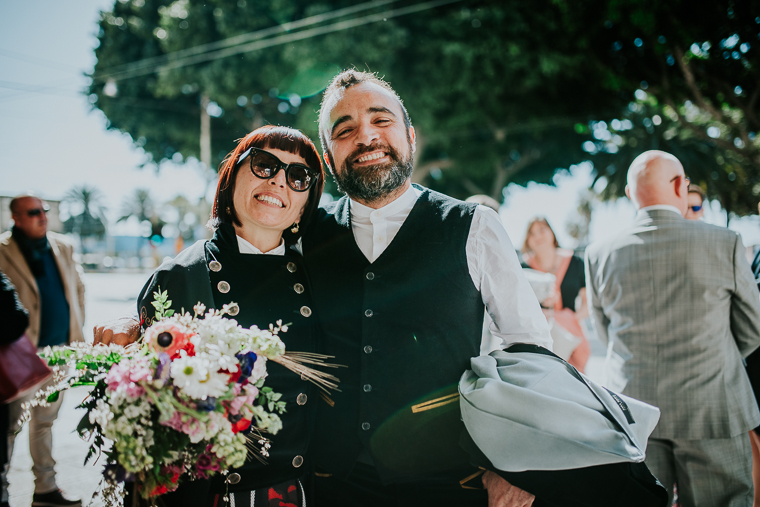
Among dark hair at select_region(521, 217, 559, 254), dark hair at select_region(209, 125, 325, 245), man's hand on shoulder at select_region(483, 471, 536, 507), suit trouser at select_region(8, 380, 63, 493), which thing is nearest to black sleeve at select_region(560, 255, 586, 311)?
dark hair at select_region(521, 217, 559, 254)

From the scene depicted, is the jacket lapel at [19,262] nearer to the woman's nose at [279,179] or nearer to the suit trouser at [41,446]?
the suit trouser at [41,446]

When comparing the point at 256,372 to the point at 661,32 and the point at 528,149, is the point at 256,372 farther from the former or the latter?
the point at 528,149

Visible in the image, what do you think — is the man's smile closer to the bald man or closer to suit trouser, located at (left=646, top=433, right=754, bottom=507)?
the bald man

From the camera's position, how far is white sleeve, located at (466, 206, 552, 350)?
6.00 ft

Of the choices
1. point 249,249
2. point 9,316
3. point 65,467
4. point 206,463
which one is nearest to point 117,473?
point 206,463

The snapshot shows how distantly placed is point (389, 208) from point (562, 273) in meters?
3.44

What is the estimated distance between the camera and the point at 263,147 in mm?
2039

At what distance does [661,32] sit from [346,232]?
1221 centimetres

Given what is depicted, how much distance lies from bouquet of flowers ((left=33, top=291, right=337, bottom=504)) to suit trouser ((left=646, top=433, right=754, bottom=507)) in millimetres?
2655

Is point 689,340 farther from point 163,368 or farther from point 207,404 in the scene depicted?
point 163,368

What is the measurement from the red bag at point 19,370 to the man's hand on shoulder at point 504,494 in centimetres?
189

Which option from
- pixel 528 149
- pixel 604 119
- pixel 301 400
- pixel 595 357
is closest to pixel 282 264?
pixel 301 400

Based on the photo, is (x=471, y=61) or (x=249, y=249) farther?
(x=471, y=61)

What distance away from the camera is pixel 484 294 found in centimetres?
190
